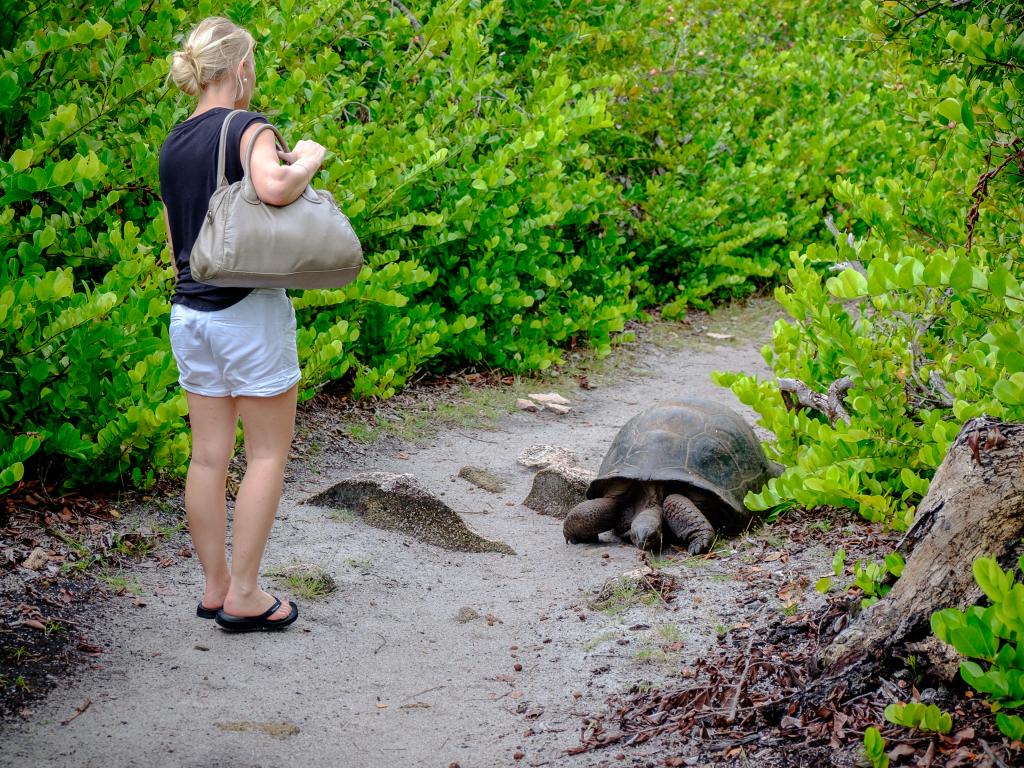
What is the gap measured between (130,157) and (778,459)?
3.51m

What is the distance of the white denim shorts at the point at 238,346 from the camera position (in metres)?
3.48

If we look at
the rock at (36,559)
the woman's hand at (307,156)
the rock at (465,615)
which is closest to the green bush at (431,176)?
the rock at (36,559)

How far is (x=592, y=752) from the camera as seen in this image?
2979 mm

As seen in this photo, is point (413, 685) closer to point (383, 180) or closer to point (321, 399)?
point (321, 399)

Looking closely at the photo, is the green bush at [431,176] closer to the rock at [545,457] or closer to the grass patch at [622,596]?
the rock at [545,457]

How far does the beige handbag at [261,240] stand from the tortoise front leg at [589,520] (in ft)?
7.36

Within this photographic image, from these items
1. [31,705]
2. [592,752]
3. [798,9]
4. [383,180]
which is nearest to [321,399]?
[383,180]

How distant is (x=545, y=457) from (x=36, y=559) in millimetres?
3245

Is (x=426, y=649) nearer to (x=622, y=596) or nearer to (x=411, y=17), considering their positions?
(x=622, y=596)

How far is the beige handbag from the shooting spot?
10.8 feet

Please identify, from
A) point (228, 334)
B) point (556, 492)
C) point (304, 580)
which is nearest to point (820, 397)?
point (556, 492)

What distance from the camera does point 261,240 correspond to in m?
3.28

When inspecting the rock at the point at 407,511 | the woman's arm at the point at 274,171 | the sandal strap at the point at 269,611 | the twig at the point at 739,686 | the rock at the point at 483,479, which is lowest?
the rock at the point at 483,479

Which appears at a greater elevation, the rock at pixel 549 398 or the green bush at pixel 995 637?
the green bush at pixel 995 637
